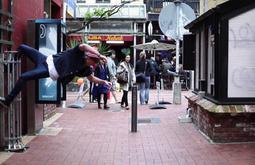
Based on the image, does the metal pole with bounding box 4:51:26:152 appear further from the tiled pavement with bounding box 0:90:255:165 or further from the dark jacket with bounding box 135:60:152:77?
the dark jacket with bounding box 135:60:152:77

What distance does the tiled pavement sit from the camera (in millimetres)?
9156

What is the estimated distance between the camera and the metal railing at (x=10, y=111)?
32.2ft

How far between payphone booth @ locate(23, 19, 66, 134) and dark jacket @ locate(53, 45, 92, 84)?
13.0 ft

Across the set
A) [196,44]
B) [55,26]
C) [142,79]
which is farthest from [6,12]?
[142,79]

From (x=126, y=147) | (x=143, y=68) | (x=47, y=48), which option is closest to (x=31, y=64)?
(x=47, y=48)

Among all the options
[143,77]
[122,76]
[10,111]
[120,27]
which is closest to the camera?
[10,111]

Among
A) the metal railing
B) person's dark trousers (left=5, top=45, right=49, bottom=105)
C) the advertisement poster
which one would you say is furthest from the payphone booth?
person's dark trousers (left=5, top=45, right=49, bottom=105)

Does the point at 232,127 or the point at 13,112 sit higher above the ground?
the point at 13,112

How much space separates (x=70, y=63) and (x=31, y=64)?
4304mm

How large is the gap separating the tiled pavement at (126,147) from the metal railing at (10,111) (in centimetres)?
33

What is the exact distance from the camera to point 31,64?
11797 millimetres

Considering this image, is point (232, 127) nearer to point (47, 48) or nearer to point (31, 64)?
point (47, 48)

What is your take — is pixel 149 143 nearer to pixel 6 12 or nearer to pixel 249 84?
pixel 249 84

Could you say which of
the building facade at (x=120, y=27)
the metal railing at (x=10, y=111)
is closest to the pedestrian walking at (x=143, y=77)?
the metal railing at (x=10, y=111)
